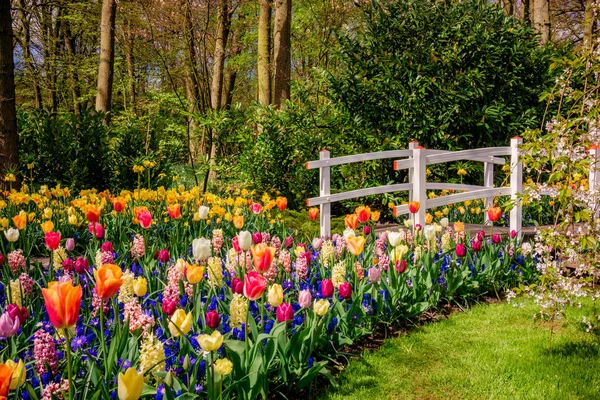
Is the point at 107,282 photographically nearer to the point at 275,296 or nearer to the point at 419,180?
the point at 275,296

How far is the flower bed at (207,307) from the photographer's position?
2.00 meters

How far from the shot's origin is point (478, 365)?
3.23 metres

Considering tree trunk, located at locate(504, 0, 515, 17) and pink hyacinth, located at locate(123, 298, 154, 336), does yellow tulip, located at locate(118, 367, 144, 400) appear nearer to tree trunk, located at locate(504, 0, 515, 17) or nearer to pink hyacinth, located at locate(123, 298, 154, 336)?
pink hyacinth, located at locate(123, 298, 154, 336)

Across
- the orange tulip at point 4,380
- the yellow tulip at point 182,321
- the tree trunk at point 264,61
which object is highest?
the tree trunk at point 264,61

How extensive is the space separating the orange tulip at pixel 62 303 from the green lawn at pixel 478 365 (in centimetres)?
162

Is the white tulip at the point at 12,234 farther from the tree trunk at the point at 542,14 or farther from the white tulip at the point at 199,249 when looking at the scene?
the tree trunk at the point at 542,14

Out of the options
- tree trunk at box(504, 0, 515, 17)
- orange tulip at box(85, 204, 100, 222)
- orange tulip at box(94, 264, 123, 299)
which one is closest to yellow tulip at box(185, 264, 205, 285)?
orange tulip at box(94, 264, 123, 299)

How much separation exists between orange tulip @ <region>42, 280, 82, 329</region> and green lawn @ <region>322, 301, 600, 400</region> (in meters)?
1.62

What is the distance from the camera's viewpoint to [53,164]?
8359 millimetres

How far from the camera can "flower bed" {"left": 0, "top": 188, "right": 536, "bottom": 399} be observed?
2.00 meters

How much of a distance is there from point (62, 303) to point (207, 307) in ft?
4.85

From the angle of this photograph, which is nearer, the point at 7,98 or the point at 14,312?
the point at 14,312

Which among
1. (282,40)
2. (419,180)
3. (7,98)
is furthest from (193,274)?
(282,40)

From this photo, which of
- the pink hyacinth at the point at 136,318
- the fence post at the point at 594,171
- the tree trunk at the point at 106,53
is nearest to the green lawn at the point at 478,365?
the fence post at the point at 594,171
